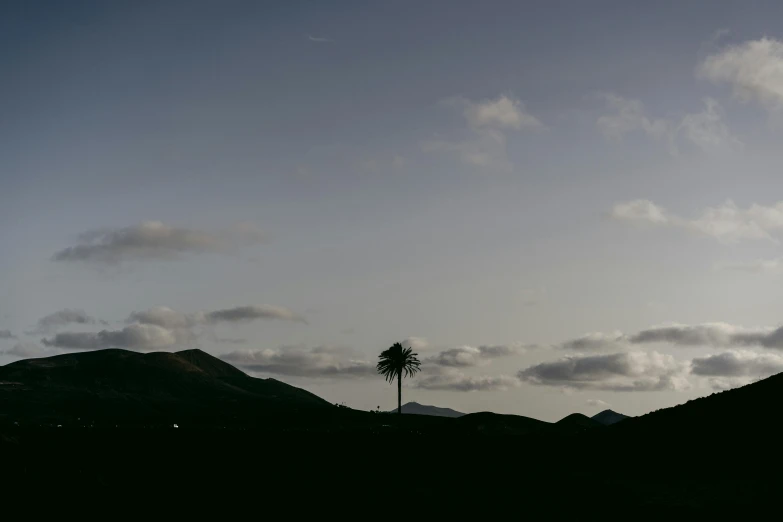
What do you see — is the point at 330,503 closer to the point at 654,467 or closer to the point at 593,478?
the point at 593,478

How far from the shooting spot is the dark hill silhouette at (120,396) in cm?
13938

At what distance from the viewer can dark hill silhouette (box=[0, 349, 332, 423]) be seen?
457ft

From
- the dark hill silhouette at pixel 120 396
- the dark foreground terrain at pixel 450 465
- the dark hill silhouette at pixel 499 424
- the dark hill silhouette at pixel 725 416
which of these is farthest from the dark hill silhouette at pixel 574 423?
the dark hill silhouette at pixel 120 396

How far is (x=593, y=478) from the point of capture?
60688mm

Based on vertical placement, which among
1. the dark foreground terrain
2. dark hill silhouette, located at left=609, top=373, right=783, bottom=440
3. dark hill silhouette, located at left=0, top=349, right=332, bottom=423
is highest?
dark hill silhouette, located at left=0, top=349, right=332, bottom=423

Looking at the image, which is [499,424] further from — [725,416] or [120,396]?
[120,396]

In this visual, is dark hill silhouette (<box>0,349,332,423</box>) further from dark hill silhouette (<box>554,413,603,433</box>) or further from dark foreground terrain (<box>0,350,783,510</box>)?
dark foreground terrain (<box>0,350,783,510</box>)

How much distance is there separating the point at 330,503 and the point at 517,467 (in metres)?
17.2

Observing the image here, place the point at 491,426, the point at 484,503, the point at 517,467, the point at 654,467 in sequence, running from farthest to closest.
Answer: the point at 491,426
the point at 517,467
the point at 654,467
the point at 484,503

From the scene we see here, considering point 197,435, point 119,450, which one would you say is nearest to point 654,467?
point 197,435

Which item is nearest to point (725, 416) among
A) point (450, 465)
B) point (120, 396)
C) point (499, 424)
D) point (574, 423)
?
point (450, 465)

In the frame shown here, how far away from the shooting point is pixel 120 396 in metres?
158

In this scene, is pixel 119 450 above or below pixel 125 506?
above

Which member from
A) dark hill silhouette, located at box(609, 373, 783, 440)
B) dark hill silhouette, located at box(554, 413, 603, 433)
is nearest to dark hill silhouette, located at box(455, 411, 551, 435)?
dark hill silhouette, located at box(554, 413, 603, 433)
